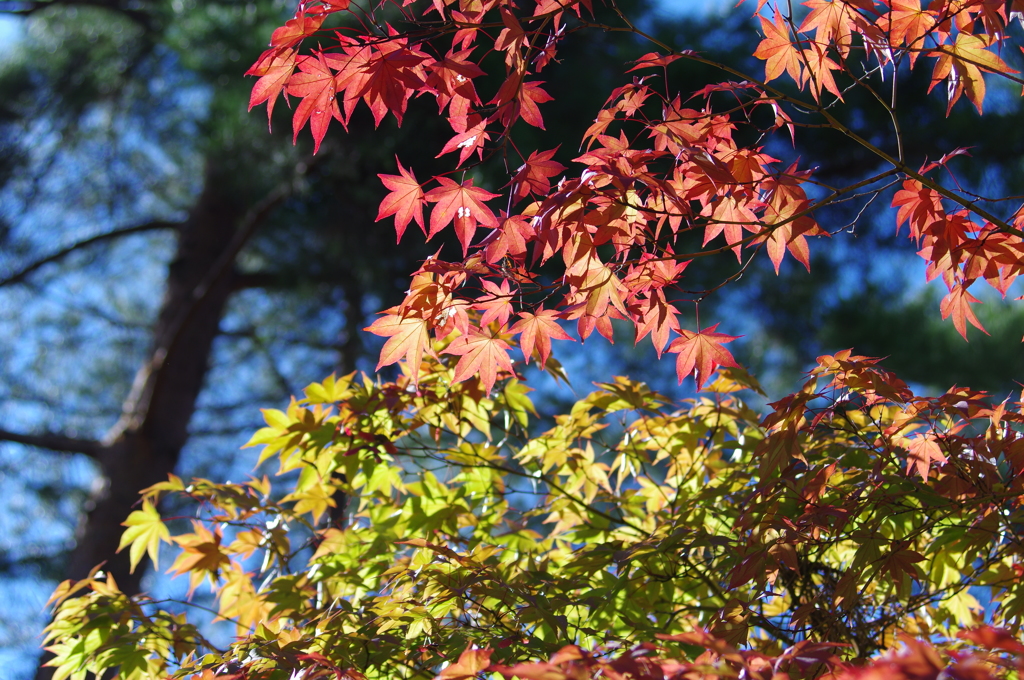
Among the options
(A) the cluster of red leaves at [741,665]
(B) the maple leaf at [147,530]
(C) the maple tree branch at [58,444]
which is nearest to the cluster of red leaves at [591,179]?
(A) the cluster of red leaves at [741,665]

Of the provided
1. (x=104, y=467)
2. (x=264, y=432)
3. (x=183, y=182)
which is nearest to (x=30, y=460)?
(x=183, y=182)

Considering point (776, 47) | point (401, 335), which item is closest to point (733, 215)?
point (776, 47)

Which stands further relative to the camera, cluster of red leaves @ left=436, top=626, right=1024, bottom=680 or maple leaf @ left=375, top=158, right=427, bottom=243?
maple leaf @ left=375, top=158, right=427, bottom=243

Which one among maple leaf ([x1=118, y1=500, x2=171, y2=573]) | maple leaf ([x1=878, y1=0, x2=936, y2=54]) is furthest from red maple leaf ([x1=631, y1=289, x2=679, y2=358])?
maple leaf ([x1=118, y1=500, x2=171, y2=573])

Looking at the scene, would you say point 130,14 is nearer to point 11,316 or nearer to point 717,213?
point 11,316

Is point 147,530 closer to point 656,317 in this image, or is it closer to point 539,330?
point 539,330

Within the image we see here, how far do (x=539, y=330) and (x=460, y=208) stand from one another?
0.23m

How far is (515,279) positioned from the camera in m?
1.02

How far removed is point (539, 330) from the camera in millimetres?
1130

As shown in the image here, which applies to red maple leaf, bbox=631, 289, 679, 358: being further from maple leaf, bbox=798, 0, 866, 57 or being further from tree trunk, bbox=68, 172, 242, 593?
tree trunk, bbox=68, 172, 242, 593

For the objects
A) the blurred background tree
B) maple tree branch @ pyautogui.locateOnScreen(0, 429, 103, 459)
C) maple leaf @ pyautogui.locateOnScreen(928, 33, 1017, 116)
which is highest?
the blurred background tree

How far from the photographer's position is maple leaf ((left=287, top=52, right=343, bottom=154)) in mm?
962

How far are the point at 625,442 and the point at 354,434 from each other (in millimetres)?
592

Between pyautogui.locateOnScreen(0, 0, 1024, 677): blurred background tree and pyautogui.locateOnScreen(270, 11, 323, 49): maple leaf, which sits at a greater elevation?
pyautogui.locateOnScreen(0, 0, 1024, 677): blurred background tree
